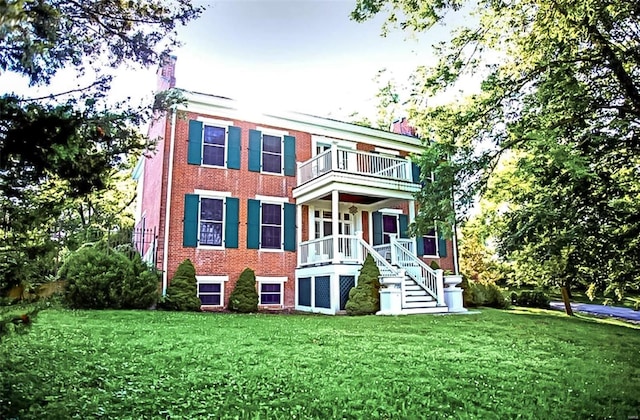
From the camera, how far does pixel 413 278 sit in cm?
1377

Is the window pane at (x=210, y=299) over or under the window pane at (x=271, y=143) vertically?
under

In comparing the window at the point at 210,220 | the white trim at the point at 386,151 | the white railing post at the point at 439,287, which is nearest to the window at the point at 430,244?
the white trim at the point at 386,151

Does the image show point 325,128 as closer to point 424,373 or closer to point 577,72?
point 577,72

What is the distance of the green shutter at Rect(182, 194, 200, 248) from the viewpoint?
44.8 ft

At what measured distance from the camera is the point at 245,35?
27.2 feet

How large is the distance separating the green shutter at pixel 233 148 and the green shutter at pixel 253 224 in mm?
1384

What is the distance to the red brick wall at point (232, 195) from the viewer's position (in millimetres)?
13648

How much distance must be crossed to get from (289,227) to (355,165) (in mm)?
3145

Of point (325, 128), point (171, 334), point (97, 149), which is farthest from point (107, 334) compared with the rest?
point (325, 128)

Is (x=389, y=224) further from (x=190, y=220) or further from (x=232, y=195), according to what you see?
(x=190, y=220)

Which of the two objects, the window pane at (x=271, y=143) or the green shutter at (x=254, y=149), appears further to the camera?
the window pane at (x=271, y=143)

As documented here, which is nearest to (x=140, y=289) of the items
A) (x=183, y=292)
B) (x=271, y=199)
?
(x=183, y=292)

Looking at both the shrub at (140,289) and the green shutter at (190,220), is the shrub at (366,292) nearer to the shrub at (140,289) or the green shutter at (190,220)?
the green shutter at (190,220)

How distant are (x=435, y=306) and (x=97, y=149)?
10.9m
